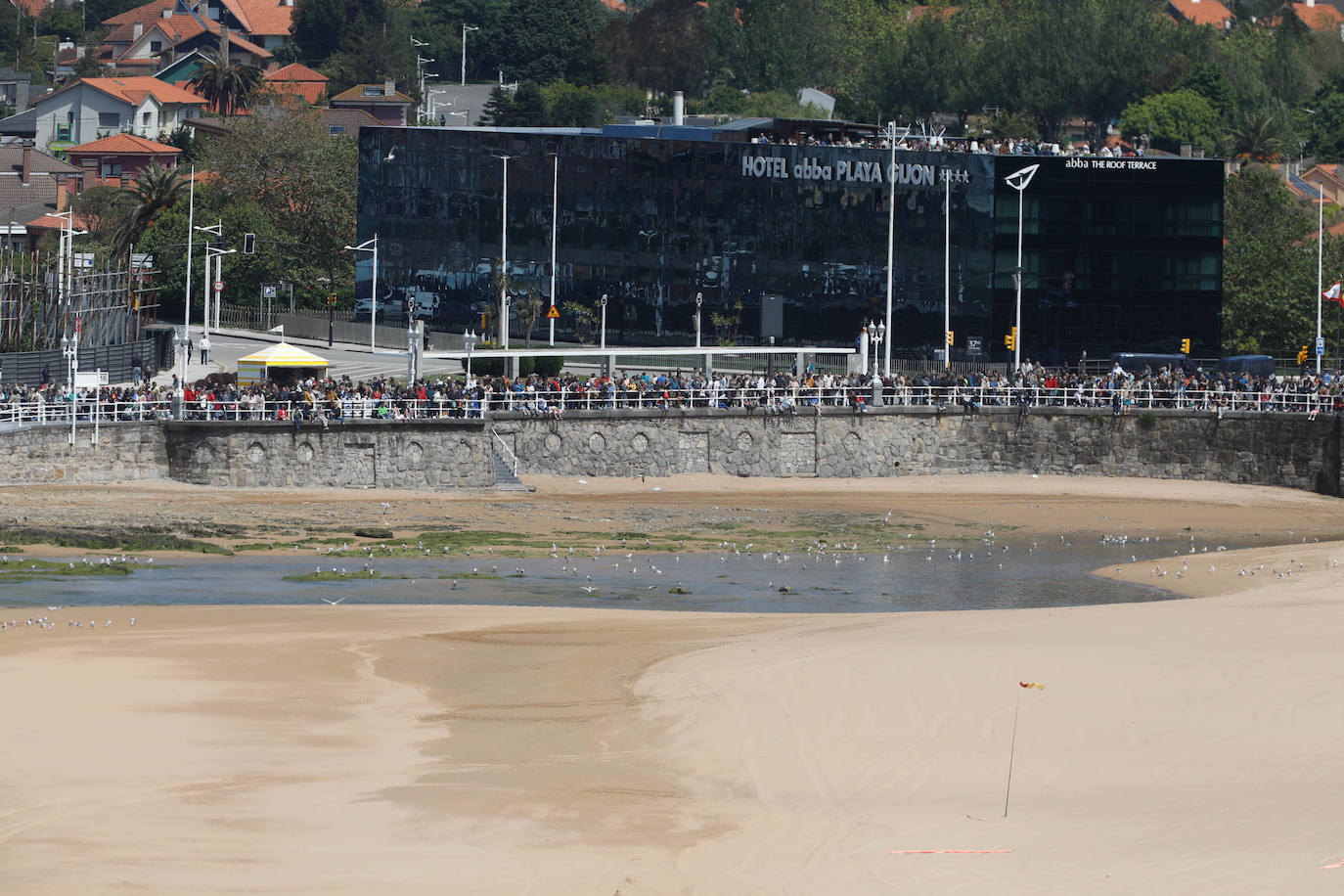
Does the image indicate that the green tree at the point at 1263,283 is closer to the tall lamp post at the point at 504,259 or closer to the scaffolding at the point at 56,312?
the tall lamp post at the point at 504,259

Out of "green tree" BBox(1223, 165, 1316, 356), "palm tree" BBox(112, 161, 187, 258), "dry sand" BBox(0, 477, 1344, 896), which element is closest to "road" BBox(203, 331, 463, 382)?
"palm tree" BBox(112, 161, 187, 258)

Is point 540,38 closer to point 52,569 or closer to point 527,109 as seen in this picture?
point 527,109

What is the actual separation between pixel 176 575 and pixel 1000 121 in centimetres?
11913

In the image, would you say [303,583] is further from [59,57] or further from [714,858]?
[59,57]

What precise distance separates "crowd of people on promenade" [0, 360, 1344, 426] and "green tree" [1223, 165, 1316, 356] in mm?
17631

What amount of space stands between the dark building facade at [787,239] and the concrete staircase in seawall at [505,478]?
28.7 m

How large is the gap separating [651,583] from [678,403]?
21162 mm

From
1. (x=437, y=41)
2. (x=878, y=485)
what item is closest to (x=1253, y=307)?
(x=878, y=485)

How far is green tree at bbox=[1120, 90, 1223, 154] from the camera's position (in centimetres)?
14525

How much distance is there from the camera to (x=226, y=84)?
16725cm

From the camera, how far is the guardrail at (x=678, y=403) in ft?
175

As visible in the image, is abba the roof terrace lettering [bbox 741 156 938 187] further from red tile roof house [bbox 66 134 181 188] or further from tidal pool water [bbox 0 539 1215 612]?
red tile roof house [bbox 66 134 181 188]

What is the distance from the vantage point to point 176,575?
39125 millimetres

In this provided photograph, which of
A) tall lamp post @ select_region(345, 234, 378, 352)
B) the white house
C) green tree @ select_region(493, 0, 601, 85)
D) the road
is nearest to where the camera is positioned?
the road
